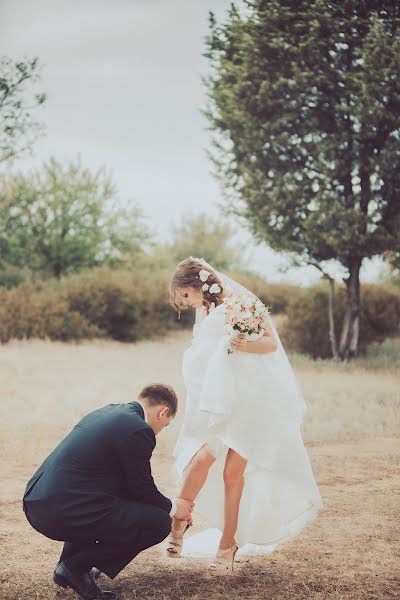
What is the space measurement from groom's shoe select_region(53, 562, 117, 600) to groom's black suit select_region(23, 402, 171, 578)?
5cm

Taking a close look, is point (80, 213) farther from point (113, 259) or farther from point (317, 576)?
point (317, 576)

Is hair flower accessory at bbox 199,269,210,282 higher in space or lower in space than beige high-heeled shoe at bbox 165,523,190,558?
higher

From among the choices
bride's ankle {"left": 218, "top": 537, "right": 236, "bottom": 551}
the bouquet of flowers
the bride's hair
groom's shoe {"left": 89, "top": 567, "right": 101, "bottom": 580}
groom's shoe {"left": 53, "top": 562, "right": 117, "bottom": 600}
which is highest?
the bride's hair

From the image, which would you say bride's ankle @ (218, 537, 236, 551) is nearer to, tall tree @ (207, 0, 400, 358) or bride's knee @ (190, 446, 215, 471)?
bride's knee @ (190, 446, 215, 471)

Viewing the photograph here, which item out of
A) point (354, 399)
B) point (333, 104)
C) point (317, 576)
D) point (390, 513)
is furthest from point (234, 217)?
point (317, 576)

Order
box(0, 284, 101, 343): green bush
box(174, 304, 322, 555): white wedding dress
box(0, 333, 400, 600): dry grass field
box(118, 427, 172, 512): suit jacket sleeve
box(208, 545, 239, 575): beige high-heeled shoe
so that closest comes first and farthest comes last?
1. box(118, 427, 172, 512): suit jacket sleeve
2. box(0, 333, 400, 600): dry grass field
3. box(208, 545, 239, 575): beige high-heeled shoe
4. box(174, 304, 322, 555): white wedding dress
5. box(0, 284, 101, 343): green bush

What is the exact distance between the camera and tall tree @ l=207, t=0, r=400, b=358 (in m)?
16.2

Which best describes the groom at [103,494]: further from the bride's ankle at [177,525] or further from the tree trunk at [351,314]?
the tree trunk at [351,314]

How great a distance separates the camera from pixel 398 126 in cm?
1650

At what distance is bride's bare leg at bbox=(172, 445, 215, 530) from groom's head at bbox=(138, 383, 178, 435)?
1.98 feet


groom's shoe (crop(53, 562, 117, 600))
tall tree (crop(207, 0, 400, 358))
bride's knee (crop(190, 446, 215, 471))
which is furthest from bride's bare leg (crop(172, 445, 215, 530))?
tall tree (crop(207, 0, 400, 358))

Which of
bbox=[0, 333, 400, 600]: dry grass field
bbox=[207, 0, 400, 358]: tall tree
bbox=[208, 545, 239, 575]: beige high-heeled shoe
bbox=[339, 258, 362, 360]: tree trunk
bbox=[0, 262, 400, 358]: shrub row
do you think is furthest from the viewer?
bbox=[0, 262, 400, 358]: shrub row

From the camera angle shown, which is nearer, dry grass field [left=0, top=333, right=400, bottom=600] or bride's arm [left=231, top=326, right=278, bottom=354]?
dry grass field [left=0, top=333, right=400, bottom=600]

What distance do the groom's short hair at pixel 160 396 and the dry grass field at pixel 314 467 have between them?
1164mm
